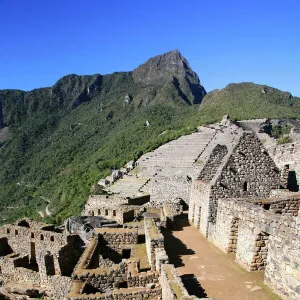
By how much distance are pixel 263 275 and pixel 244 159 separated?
318 cm

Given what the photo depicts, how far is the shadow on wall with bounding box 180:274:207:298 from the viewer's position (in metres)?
5.29

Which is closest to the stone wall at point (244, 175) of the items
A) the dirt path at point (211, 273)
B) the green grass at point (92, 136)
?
the dirt path at point (211, 273)

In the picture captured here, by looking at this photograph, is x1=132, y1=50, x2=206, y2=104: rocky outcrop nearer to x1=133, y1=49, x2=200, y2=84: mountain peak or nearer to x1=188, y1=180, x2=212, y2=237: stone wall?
x1=133, y1=49, x2=200, y2=84: mountain peak

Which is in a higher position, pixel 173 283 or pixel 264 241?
pixel 264 241

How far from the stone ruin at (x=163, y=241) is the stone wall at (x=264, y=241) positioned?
0.05 ft

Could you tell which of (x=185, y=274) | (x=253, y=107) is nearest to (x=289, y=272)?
(x=185, y=274)

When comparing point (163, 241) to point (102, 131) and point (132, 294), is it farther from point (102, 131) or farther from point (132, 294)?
point (102, 131)

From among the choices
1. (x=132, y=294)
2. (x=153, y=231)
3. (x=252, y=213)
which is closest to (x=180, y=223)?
(x=153, y=231)

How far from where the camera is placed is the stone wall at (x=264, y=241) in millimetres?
4504

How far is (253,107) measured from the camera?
7469 centimetres

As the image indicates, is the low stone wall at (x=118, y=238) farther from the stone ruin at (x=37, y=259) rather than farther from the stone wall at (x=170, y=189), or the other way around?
the stone wall at (x=170, y=189)

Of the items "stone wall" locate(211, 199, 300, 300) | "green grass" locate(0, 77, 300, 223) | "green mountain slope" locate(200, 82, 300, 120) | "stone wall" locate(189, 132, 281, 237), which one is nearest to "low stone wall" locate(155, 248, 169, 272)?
"stone wall" locate(211, 199, 300, 300)

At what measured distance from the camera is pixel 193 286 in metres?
5.59

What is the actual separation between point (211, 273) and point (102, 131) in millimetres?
132172
